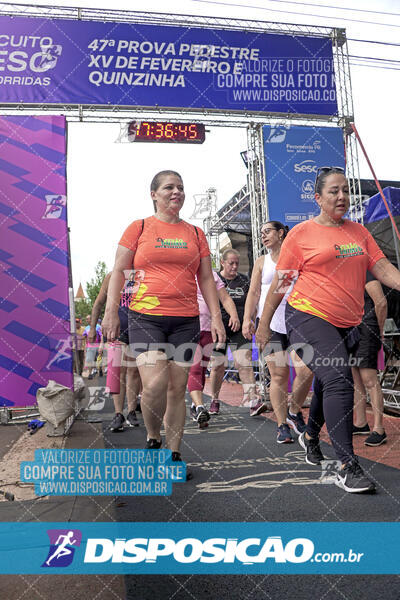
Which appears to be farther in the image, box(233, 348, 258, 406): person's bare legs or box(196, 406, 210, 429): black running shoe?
box(233, 348, 258, 406): person's bare legs

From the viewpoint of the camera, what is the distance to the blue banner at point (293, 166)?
26.9 feet

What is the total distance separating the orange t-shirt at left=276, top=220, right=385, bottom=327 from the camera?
328 cm

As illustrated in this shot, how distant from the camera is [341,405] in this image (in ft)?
9.91

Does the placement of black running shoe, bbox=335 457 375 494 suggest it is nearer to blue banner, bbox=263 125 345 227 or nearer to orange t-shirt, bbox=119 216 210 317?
orange t-shirt, bbox=119 216 210 317

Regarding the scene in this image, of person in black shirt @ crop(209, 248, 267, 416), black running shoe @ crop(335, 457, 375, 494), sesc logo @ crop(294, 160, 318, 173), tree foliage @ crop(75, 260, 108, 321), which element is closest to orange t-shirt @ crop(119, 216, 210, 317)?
black running shoe @ crop(335, 457, 375, 494)

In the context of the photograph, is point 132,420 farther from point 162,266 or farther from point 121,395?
A: point 162,266

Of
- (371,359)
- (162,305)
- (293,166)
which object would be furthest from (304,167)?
(162,305)

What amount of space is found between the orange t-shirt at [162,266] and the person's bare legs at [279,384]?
147 cm

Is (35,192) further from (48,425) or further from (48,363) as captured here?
(48,425)

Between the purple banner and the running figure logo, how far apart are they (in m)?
3.96

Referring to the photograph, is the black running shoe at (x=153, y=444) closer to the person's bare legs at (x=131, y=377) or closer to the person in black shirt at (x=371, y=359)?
the person in black shirt at (x=371, y=359)

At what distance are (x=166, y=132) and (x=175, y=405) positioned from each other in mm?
5498

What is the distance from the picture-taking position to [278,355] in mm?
4766

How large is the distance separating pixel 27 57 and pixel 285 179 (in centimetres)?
404
